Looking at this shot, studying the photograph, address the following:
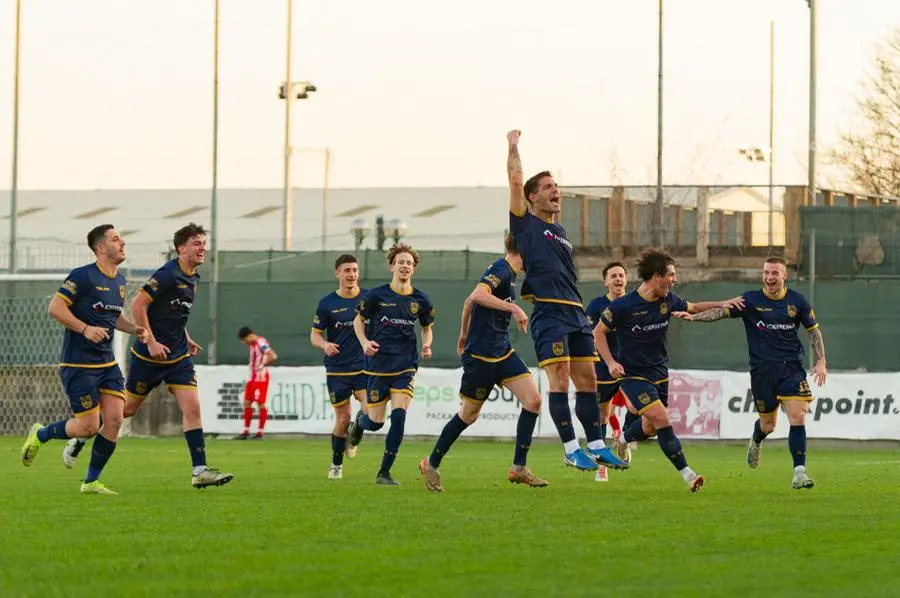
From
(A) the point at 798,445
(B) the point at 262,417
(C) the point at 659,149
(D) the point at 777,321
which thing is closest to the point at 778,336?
(D) the point at 777,321

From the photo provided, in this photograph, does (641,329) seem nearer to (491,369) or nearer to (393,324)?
(491,369)

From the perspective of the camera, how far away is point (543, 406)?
27.1 metres

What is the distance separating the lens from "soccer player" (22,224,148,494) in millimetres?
13297

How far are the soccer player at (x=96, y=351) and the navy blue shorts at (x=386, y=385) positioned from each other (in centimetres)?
287

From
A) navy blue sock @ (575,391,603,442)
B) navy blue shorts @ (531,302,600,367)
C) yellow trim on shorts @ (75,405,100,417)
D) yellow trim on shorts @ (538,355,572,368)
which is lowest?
yellow trim on shorts @ (75,405,100,417)

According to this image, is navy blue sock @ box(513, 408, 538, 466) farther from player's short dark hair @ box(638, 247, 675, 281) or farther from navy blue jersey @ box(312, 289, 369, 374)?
navy blue jersey @ box(312, 289, 369, 374)

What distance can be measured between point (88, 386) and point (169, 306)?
888 millimetres

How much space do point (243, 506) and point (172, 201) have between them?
62.4m

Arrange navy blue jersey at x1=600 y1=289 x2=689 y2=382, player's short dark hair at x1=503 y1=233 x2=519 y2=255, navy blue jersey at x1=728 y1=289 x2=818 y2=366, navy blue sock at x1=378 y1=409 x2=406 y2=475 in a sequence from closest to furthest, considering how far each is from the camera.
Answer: player's short dark hair at x1=503 y1=233 x2=519 y2=255 < navy blue jersey at x1=600 y1=289 x2=689 y2=382 < navy blue sock at x1=378 y1=409 x2=406 y2=475 < navy blue jersey at x1=728 y1=289 x2=818 y2=366

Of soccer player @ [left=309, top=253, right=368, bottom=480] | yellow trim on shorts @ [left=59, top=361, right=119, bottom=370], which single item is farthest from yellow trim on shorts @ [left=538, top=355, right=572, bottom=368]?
soccer player @ [left=309, top=253, right=368, bottom=480]

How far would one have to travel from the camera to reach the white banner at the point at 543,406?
25391 millimetres

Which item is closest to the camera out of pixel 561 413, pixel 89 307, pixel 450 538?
pixel 450 538

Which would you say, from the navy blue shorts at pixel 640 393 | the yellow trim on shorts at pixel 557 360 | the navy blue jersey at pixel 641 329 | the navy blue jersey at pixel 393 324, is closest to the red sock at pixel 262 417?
the navy blue jersey at pixel 393 324

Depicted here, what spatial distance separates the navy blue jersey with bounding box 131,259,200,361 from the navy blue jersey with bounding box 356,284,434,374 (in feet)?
7.86
